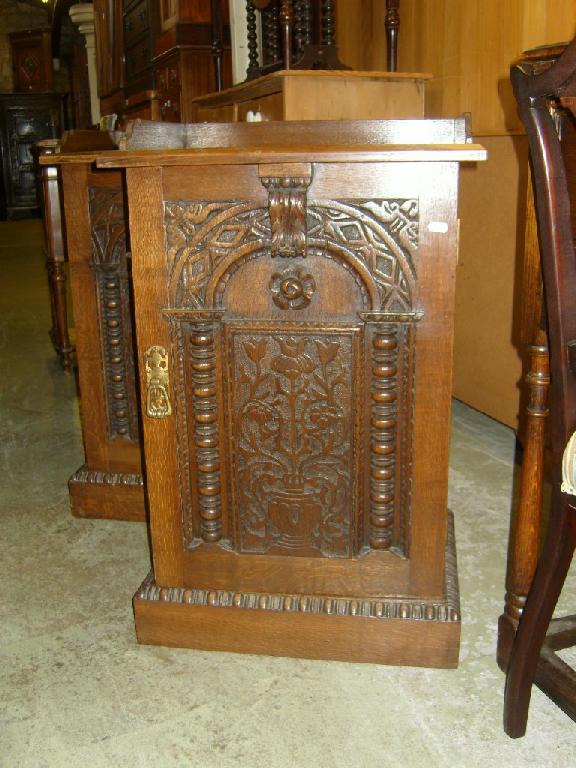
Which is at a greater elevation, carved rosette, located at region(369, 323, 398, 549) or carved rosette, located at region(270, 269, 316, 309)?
carved rosette, located at region(270, 269, 316, 309)

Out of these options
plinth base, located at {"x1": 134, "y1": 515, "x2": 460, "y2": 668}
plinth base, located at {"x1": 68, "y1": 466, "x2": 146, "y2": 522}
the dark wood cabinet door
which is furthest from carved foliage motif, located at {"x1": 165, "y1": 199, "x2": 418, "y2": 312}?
the dark wood cabinet door

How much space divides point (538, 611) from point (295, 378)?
0.56 metres

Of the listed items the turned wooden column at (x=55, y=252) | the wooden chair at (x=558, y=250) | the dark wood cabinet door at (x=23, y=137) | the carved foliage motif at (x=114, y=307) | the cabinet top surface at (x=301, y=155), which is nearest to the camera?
the wooden chair at (x=558, y=250)

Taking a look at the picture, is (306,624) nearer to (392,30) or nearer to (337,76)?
(337,76)

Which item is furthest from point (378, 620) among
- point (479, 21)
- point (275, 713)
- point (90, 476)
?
point (479, 21)

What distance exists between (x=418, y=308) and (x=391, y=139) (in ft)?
1.07

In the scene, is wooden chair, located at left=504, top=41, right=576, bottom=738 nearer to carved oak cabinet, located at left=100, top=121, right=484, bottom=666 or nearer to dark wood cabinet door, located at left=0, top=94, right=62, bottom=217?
carved oak cabinet, located at left=100, top=121, right=484, bottom=666

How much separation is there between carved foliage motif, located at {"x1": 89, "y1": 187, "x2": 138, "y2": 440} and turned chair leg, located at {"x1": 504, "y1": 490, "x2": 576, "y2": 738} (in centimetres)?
123

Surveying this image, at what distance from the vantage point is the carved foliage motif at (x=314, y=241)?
130 centimetres

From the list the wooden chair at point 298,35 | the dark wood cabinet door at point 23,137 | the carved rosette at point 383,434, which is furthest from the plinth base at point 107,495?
the dark wood cabinet door at point 23,137

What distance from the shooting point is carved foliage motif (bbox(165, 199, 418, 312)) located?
4.27ft

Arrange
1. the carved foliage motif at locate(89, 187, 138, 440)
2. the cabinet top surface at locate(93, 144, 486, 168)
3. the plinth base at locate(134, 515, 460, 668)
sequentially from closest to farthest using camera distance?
the cabinet top surface at locate(93, 144, 486, 168) → the plinth base at locate(134, 515, 460, 668) → the carved foliage motif at locate(89, 187, 138, 440)

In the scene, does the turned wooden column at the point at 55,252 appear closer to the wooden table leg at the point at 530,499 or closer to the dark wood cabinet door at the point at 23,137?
the wooden table leg at the point at 530,499

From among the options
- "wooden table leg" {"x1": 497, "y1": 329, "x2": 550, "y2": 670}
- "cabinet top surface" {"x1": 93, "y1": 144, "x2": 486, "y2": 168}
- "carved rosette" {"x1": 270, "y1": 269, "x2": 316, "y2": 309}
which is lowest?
"wooden table leg" {"x1": 497, "y1": 329, "x2": 550, "y2": 670}
